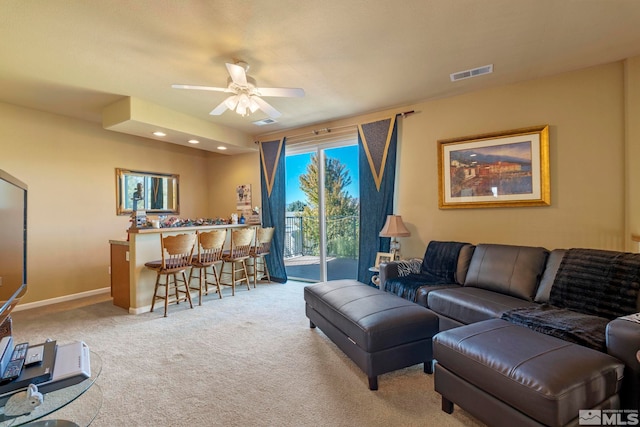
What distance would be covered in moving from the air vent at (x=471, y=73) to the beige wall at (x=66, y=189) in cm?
512

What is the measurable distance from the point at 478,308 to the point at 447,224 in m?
1.65

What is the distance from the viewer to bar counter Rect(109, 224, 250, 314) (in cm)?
371

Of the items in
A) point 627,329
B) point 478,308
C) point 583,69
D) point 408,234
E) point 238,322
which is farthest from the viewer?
point 408,234

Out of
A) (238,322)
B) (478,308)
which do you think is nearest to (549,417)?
(478,308)

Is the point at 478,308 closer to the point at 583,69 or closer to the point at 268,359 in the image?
the point at 268,359

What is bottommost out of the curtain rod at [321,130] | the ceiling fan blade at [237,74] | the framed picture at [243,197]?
the framed picture at [243,197]

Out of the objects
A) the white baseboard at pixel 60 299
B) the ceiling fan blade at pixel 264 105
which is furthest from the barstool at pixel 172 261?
the ceiling fan blade at pixel 264 105

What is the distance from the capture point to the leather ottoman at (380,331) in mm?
2023

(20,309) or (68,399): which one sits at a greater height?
(68,399)

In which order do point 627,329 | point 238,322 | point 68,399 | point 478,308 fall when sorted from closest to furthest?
point 68,399 < point 627,329 < point 478,308 < point 238,322

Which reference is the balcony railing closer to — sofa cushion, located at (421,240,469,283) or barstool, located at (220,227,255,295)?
barstool, located at (220,227,255,295)

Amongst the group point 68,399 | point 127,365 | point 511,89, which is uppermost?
point 511,89

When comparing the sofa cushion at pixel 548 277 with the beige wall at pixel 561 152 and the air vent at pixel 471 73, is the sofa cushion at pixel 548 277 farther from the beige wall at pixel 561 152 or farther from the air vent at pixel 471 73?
the air vent at pixel 471 73

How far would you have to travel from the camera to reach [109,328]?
3.21 meters
